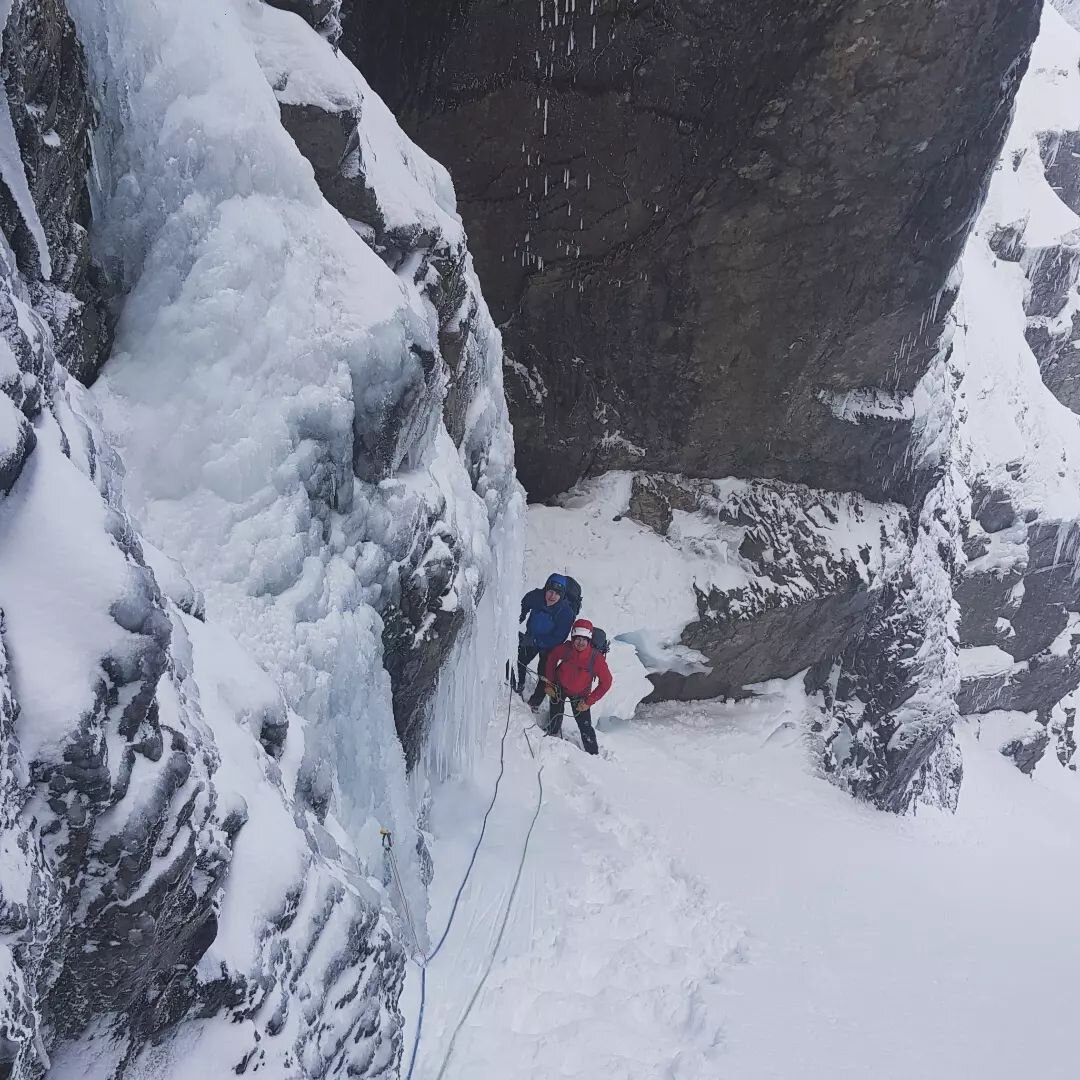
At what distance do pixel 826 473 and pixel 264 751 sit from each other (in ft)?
28.4

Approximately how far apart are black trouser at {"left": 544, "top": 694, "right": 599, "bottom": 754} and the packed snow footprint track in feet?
2.84

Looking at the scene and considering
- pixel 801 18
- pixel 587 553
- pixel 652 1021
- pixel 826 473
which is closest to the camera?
pixel 652 1021

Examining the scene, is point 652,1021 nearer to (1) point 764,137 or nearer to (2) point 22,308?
(2) point 22,308

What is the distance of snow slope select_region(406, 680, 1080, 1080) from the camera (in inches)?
145

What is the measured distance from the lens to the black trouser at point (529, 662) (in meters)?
7.10

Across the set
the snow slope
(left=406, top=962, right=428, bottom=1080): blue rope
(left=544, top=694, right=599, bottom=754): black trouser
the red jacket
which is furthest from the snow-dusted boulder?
(left=406, top=962, right=428, bottom=1080): blue rope

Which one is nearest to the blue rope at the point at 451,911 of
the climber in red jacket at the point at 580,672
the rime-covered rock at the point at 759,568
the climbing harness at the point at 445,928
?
the climbing harness at the point at 445,928

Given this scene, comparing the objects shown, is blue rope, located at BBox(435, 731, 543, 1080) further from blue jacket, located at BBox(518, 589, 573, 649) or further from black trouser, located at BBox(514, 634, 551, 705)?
blue jacket, located at BBox(518, 589, 573, 649)

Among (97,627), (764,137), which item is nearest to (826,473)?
(764,137)

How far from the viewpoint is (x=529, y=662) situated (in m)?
7.30

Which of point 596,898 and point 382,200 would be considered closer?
point 382,200

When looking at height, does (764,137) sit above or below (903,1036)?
above

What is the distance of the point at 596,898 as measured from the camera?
4.74 meters

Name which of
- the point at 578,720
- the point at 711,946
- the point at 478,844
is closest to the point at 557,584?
the point at 578,720
